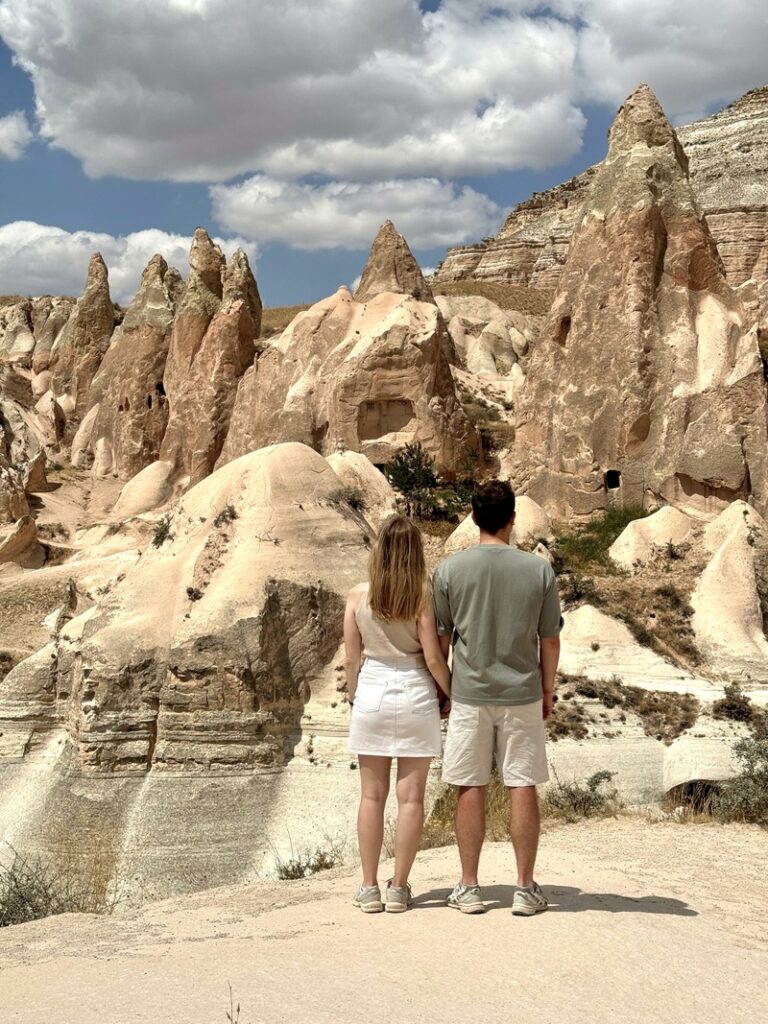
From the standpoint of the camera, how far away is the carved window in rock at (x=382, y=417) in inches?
941

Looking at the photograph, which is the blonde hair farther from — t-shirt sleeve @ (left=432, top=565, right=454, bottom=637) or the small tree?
the small tree

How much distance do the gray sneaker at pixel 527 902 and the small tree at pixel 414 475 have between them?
609 inches

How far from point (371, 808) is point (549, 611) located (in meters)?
1.25

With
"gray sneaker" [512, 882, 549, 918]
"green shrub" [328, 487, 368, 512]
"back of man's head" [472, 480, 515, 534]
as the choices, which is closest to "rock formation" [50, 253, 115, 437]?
"green shrub" [328, 487, 368, 512]

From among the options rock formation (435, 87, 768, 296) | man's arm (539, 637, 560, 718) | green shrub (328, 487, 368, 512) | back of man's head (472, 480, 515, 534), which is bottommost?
man's arm (539, 637, 560, 718)

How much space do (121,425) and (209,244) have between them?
661 centimetres

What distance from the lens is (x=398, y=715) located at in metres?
4.72

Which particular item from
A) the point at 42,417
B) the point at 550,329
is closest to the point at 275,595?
the point at 550,329

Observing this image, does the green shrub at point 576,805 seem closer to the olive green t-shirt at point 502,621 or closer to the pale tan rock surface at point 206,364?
the olive green t-shirt at point 502,621

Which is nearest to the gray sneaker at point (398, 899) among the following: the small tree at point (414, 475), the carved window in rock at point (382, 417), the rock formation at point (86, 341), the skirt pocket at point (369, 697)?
the skirt pocket at point (369, 697)

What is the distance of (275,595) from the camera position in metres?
11.5

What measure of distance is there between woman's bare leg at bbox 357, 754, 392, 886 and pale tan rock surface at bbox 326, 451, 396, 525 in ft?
34.0

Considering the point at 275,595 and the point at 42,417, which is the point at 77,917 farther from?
the point at 42,417

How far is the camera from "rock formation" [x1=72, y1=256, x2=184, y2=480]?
112ft
